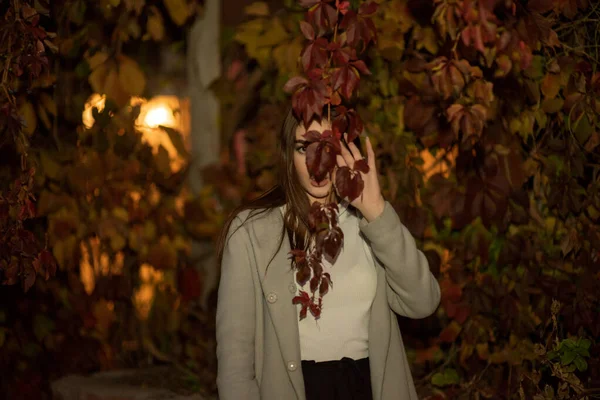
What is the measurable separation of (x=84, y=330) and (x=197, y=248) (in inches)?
29.9

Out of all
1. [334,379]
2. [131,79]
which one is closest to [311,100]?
[334,379]

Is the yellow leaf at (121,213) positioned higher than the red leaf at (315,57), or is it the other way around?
the yellow leaf at (121,213)

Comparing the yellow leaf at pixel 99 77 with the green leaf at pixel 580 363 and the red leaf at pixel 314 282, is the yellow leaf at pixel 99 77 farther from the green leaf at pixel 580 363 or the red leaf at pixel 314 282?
the green leaf at pixel 580 363

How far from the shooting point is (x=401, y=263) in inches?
96.4

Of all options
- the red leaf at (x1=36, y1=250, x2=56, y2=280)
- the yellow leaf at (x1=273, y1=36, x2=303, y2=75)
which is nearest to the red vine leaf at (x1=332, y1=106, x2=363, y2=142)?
the red leaf at (x1=36, y1=250, x2=56, y2=280)

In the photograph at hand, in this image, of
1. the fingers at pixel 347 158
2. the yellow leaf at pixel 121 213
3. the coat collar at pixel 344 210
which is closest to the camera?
the fingers at pixel 347 158

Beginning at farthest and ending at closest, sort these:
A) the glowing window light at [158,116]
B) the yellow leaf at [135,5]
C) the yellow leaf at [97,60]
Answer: the glowing window light at [158,116], the yellow leaf at [97,60], the yellow leaf at [135,5]

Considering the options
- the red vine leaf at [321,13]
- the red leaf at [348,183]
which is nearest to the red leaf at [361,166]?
the red leaf at [348,183]

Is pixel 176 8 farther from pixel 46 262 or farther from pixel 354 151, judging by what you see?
pixel 354 151

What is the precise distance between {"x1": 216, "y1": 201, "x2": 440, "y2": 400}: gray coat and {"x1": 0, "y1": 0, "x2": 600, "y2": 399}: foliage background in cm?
65

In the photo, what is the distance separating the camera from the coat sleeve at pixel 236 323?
244 cm

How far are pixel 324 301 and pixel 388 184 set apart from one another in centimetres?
133

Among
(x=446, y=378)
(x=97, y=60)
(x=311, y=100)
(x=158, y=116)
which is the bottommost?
(x=446, y=378)

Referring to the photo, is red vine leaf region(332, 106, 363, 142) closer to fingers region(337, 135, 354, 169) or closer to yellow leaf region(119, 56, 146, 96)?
fingers region(337, 135, 354, 169)
